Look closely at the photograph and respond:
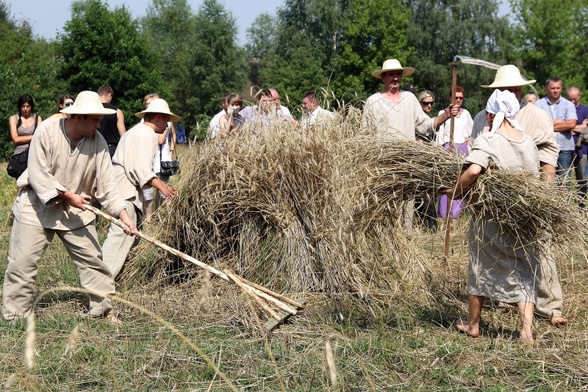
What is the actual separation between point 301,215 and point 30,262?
6.50 ft

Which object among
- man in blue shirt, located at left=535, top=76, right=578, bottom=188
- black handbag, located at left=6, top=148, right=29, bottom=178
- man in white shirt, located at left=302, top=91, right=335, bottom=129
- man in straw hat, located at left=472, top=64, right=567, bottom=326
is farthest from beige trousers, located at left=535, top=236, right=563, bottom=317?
black handbag, located at left=6, top=148, right=29, bottom=178

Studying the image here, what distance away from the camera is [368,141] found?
17.4 feet

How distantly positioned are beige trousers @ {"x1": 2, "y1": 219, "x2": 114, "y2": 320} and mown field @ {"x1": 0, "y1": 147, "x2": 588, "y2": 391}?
6.2 inches

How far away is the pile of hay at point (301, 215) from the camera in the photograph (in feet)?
16.5

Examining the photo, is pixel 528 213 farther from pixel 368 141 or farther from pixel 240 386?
pixel 240 386

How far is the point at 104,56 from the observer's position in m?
34.6

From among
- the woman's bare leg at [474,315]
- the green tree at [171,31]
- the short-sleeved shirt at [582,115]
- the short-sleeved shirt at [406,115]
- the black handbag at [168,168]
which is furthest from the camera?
the green tree at [171,31]

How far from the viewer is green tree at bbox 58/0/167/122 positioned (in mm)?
34062

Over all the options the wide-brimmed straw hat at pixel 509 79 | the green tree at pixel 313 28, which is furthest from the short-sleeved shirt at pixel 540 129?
the green tree at pixel 313 28

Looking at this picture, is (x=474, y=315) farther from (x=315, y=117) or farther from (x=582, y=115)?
(x=582, y=115)

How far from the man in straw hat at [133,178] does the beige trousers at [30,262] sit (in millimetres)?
756

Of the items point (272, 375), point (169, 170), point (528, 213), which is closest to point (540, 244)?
point (528, 213)

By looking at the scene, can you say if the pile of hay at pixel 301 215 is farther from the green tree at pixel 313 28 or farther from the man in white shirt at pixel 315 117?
the green tree at pixel 313 28

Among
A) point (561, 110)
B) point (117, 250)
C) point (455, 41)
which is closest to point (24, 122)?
point (117, 250)
